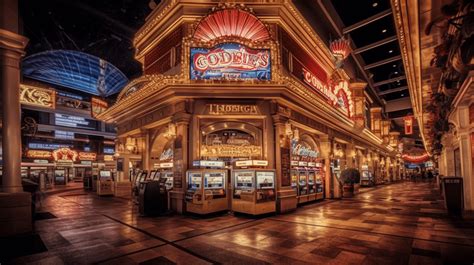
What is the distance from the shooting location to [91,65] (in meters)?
38.2

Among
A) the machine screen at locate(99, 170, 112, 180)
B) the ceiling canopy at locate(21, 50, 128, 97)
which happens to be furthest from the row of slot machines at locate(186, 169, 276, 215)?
the ceiling canopy at locate(21, 50, 128, 97)

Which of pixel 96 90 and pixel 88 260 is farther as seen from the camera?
pixel 96 90

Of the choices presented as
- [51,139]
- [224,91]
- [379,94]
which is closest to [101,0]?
[224,91]

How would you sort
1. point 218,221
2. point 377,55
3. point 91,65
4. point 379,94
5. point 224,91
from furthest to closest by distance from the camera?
point 91,65 < point 379,94 < point 377,55 < point 224,91 < point 218,221

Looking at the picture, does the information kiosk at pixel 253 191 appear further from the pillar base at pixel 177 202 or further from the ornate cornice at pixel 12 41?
the ornate cornice at pixel 12 41

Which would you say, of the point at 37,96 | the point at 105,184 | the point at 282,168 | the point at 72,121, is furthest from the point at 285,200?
the point at 72,121

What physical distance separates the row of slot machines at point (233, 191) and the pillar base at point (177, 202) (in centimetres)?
27

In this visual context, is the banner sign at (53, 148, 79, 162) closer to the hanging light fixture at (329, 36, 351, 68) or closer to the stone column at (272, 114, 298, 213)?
the stone column at (272, 114, 298, 213)

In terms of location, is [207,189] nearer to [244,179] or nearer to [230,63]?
[244,179]

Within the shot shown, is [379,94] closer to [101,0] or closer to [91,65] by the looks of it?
[101,0]

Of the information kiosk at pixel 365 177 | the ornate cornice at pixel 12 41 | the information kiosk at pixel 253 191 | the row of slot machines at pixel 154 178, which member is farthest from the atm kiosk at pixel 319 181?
the ornate cornice at pixel 12 41

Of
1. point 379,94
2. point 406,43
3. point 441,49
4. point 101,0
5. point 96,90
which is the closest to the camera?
point 441,49

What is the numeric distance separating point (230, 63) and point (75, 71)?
38.5 m

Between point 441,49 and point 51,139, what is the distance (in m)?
43.9
